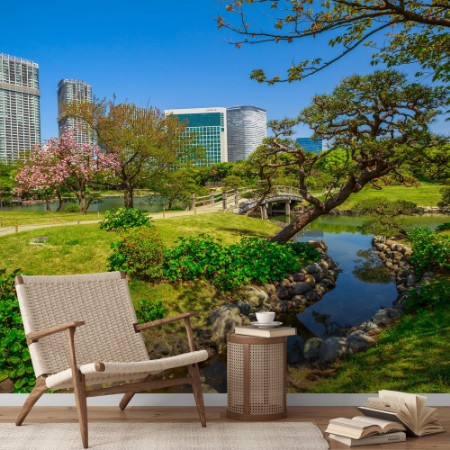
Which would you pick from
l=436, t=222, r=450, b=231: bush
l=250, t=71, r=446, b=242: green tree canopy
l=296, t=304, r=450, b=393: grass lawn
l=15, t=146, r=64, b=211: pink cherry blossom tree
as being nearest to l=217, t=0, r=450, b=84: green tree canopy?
l=250, t=71, r=446, b=242: green tree canopy

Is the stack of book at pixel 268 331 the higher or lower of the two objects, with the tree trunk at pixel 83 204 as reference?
lower

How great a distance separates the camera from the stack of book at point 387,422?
2.52 meters

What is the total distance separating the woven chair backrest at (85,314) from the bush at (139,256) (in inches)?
175

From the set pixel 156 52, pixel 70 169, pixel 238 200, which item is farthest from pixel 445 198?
pixel 70 169

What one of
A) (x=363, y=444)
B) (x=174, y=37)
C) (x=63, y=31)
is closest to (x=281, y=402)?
(x=363, y=444)

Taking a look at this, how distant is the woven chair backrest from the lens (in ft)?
9.63

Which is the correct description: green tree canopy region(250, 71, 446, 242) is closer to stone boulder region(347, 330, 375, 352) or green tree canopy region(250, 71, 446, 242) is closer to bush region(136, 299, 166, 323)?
stone boulder region(347, 330, 375, 352)

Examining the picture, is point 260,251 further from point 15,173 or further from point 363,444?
point 363,444

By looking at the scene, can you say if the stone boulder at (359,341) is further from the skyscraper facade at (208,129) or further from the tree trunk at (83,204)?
the tree trunk at (83,204)

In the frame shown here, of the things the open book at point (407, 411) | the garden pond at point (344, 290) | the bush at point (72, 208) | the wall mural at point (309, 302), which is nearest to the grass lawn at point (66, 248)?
the wall mural at point (309, 302)

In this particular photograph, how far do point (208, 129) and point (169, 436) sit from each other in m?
8.21

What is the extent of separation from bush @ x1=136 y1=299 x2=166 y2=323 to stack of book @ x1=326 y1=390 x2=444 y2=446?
4.44 meters

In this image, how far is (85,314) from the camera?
321cm

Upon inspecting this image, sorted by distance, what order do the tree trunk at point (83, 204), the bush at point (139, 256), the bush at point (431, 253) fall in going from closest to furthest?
the bush at point (139, 256) < the bush at point (431, 253) < the tree trunk at point (83, 204)
